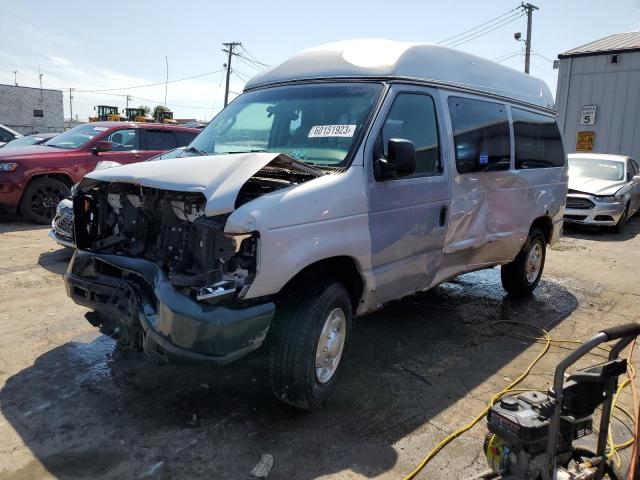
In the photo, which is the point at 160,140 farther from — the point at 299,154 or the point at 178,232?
A: the point at 178,232

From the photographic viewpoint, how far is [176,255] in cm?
324

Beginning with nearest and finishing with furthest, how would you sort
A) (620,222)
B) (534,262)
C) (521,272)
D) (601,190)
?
(521,272) < (534,262) < (601,190) < (620,222)

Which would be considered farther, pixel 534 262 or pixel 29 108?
pixel 29 108

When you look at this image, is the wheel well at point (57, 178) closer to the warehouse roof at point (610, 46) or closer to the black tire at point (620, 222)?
the black tire at point (620, 222)

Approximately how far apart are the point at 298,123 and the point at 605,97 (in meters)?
14.5

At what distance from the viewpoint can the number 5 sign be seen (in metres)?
15.6

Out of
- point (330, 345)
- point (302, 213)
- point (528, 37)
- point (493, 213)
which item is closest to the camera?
point (302, 213)

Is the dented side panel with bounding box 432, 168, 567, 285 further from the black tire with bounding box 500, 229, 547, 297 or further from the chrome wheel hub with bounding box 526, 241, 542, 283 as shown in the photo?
the chrome wheel hub with bounding box 526, 241, 542, 283

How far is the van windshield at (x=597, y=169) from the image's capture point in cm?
1182

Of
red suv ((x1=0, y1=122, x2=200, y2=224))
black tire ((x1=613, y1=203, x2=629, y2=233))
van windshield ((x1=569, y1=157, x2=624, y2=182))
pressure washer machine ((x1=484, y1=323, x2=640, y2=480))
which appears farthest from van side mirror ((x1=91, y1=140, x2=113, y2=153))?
black tire ((x1=613, y1=203, x2=629, y2=233))

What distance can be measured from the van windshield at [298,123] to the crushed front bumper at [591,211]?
27.7 feet

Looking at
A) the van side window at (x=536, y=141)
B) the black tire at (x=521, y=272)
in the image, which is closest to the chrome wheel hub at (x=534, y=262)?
the black tire at (x=521, y=272)

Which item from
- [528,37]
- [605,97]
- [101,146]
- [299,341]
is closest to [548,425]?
[299,341]

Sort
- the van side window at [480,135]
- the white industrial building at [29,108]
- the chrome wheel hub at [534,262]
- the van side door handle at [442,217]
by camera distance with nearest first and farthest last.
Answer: the van side door handle at [442,217], the van side window at [480,135], the chrome wheel hub at [534,262], the white industrial building at [29,108]
